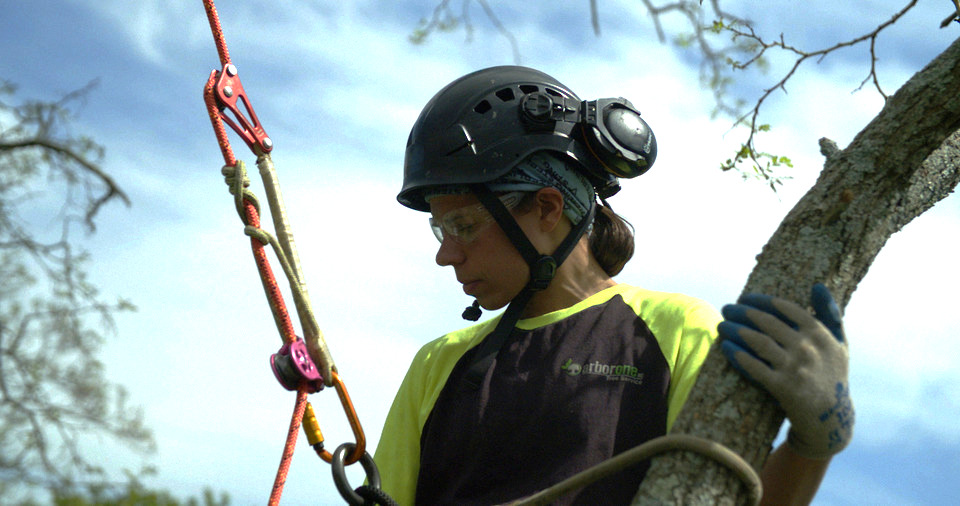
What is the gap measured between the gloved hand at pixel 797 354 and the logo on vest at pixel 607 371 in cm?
77

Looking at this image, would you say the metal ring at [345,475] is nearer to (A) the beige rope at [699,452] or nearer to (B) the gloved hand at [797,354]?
(A) the beige rope at [699,452]

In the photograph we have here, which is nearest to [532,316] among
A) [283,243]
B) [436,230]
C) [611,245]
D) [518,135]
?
[611,245]

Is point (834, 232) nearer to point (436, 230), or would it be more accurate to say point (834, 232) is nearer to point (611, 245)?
point (611, 245)

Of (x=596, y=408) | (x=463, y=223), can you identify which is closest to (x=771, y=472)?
(x=596, y=408)

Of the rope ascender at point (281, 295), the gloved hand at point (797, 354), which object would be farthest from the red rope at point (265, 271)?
the gloved hand at point (797, 354)

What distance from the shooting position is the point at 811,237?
188cm

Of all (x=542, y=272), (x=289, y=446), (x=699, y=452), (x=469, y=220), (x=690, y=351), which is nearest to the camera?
(x=699, y=452)

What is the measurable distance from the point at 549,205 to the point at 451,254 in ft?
1.34

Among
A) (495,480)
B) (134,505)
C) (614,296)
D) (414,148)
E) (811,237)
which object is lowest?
(134,505)

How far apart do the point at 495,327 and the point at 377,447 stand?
62cm

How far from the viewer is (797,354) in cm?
184

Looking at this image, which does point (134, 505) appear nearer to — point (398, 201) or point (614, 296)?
point (398, 201)

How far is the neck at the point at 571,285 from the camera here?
10.3 ft

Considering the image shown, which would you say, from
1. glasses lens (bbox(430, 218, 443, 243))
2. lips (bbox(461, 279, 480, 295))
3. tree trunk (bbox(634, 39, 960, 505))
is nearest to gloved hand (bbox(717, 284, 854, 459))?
tree trunk (bbox(634, 39, 960, 505))
